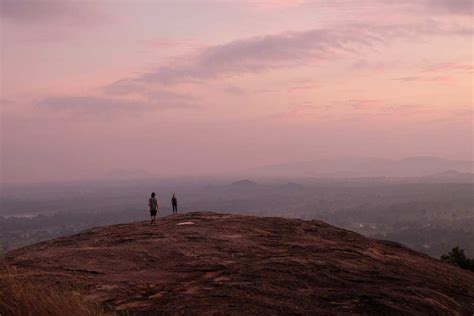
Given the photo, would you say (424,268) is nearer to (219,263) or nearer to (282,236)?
(282,236)

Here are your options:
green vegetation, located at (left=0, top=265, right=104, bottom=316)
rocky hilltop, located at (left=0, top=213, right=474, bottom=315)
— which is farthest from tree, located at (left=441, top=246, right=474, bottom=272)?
green vegetation, located at (left=0, top=265, right=104, bottom=316)

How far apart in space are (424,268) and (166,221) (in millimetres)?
15016

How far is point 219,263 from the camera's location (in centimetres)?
1617

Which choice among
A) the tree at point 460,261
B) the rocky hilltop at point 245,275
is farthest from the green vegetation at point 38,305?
the tree at point 460,261

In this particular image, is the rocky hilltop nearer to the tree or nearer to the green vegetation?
the green vegetation

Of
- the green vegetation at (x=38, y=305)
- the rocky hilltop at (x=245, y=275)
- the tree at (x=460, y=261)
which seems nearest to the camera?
the green vegetation at (x=38, y=305)

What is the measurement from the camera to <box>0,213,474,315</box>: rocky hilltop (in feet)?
38.9

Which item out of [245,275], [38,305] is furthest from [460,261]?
[38,305]

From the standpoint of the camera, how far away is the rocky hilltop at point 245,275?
11844 mm

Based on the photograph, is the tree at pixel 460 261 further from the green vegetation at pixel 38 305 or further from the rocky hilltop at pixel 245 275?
the green vegetation at pixel 38 305

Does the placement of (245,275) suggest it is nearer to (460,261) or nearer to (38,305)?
(38,305)

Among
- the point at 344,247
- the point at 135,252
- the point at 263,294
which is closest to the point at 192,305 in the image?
the point at 263,294

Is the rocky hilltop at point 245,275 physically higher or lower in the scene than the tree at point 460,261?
higher

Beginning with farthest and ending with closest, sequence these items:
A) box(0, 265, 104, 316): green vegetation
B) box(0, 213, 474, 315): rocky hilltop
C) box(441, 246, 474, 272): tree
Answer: box(441, 246, 474, 272): tree → box(0, 213, 474, 315): rocky hilltop → box(0, 265, 104, 316): green vegetation
